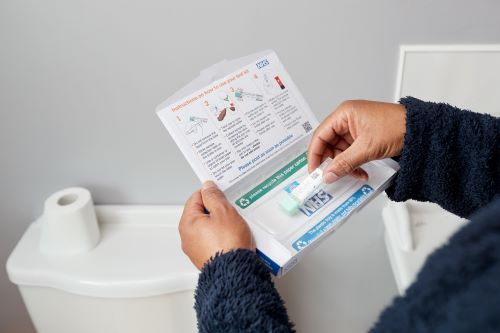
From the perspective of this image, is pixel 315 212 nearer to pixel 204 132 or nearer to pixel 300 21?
pixel 204 132

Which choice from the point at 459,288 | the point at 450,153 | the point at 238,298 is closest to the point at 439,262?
the point at 459,288

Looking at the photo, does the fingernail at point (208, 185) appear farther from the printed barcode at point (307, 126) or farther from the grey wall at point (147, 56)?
the grey wall at point (147, 56)

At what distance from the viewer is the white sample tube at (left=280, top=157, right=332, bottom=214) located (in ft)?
1.67

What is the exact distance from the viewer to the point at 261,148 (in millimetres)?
543

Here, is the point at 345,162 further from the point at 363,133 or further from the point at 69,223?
the point at 69,223

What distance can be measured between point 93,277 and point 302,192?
37 centimetres

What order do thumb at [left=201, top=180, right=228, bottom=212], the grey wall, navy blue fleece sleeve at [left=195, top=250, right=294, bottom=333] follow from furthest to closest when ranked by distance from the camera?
1. the grey wall
2. thumb at [left=201, top=180, right=228, bottom=212]
3. navy blue fleece sleeve at [left=195, top=250, right=294, bottom=333]

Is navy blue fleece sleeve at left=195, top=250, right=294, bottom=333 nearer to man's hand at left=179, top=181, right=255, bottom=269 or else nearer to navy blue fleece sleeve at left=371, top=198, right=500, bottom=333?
man's hand at left=179, top=181, right=255, bottom=269

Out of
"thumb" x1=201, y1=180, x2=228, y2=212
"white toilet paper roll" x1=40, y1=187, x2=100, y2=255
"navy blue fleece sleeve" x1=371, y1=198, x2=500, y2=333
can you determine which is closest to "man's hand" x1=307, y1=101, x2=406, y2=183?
"thumb" x1=201, y1=180, x2=228, y2=212

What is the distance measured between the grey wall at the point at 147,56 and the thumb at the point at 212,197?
0.25 m

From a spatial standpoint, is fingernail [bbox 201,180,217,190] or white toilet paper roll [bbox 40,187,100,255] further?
white toilet paper roll [bbox 40,187,100,255]

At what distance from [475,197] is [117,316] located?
53 cm

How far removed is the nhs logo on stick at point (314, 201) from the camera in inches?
20.1

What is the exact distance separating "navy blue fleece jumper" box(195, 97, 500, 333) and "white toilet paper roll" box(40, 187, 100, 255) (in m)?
0.36
